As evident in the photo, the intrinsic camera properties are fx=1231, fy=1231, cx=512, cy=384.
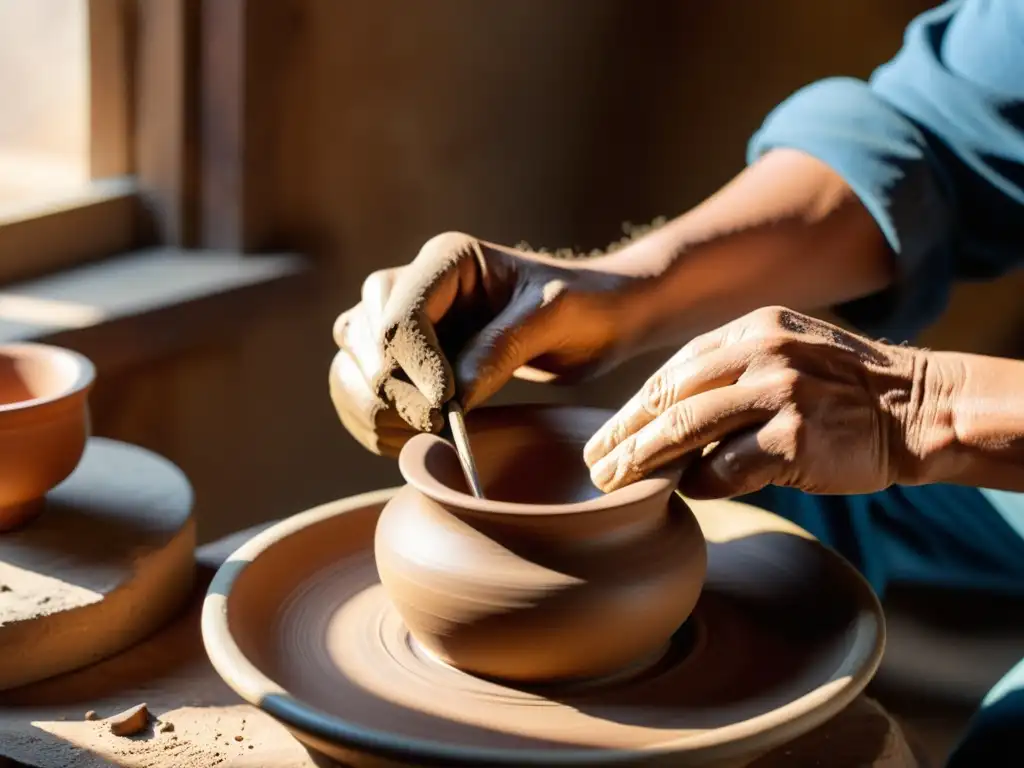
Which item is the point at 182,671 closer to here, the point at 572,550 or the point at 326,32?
the point at 572,550

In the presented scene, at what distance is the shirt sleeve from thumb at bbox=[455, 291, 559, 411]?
19.7 inches

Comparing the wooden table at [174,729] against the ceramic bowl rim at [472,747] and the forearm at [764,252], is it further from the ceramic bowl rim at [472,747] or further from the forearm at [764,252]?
the forearm at [764,252]

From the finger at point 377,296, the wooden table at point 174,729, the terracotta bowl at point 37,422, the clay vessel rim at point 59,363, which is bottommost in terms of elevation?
the wooden table at point 174,729

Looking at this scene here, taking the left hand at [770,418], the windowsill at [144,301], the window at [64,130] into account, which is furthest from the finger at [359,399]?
the window at [64,130]

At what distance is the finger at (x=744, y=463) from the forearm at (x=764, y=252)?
418mm

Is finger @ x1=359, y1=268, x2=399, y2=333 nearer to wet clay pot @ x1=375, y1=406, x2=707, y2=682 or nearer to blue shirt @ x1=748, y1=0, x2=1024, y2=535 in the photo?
wet clay pot @ x1=375, y1=406, x2=707, y2=682

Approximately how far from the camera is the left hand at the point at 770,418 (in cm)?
98

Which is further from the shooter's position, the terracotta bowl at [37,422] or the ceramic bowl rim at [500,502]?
the terracotta bowl at [37,422]

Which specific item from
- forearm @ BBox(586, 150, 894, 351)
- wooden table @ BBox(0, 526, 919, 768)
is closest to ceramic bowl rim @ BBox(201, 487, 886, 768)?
wooden table @ BBox(0, 526, 919, 768)

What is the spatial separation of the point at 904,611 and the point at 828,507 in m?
0.14

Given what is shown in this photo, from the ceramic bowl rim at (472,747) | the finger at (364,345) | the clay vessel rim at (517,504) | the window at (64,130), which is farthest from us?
the window at (64,130)

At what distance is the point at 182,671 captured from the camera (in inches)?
45.1

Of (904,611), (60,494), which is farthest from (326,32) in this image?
(904,611)

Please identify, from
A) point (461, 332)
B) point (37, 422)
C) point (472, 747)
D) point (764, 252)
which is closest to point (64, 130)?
point (37, 422)
